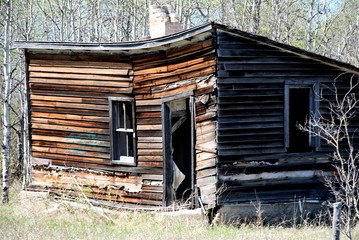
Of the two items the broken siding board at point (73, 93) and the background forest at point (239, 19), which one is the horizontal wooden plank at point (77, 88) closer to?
the broken siding board at point (73, 93)

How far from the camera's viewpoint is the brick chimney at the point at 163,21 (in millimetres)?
11516

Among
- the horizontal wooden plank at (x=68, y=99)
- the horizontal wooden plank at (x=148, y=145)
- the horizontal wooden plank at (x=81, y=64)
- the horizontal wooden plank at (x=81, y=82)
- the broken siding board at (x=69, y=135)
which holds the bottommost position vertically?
the horizontal wooden plank at (x=148, y=145)

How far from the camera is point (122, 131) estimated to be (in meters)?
11.1

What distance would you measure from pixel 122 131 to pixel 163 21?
295 centimetres

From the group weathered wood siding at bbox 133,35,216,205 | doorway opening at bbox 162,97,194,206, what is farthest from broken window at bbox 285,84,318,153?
doorway opening at bbox 162,97,194,206

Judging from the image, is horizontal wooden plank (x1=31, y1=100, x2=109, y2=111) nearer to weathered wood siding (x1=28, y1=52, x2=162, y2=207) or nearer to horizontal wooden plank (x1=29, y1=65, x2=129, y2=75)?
weathered wood siding (x1=28, y1=52, x2=162, y2=207)

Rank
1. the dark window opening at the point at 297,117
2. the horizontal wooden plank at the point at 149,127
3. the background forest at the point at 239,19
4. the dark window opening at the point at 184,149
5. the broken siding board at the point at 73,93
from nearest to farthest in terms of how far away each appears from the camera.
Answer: the horizontal wooden plank at the point at 149,127, the broken siding board at the point at 73,93, the dark window opening at the point at 297,117, the dark window opening at the point at 184,149, the background forest at the point at 239,19

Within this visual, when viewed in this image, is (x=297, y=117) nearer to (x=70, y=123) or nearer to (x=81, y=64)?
(x=81, y=64)

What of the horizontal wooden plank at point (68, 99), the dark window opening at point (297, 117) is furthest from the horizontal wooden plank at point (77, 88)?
the dark window opening at point (297, 117)

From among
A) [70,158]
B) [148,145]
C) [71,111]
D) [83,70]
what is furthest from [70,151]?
[148,145]

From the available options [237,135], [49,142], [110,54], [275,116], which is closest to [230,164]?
[237,135]

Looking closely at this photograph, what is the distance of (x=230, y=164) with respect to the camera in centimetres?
936

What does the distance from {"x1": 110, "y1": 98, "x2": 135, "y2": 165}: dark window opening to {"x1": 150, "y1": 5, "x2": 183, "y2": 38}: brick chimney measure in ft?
6.76

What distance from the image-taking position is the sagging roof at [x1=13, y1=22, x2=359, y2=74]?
8.99m
